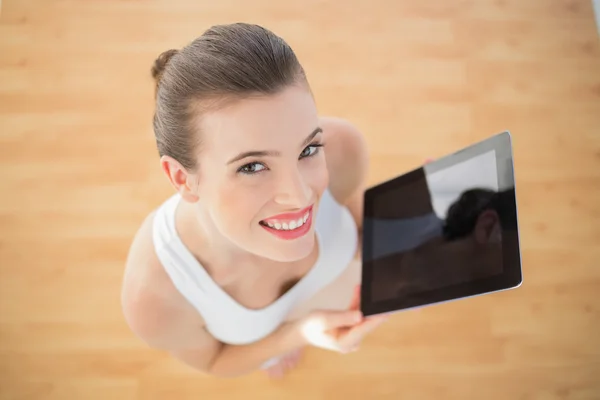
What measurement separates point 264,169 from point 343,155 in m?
0.35

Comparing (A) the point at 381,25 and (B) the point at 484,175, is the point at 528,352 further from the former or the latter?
(A) the point at 381,25

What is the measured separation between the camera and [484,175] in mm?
888

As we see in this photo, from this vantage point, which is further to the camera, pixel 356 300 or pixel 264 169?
pixel 356 300

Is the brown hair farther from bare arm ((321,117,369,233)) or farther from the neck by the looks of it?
bare arm ((321,117,369,233))

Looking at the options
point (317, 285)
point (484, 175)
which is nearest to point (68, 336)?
point (317, 285)

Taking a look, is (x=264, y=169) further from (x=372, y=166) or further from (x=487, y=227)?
(x=372, y=166)

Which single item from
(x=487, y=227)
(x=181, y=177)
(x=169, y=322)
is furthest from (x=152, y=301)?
(x=487, y=227)

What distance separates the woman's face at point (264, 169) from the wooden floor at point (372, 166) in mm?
810

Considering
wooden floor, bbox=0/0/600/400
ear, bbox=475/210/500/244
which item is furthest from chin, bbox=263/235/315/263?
wooden floor, bbox=0/0/600/400

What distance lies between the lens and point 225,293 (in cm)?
96

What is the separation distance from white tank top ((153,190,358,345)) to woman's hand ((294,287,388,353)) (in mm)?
59

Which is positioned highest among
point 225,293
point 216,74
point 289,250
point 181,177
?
point 216,74

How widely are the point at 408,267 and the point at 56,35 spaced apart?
1473 millimetres

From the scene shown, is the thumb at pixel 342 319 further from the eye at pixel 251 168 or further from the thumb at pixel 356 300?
the eye at pixel 251 168
